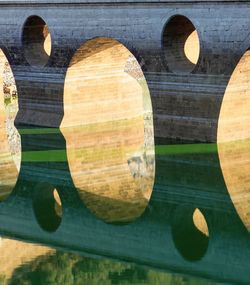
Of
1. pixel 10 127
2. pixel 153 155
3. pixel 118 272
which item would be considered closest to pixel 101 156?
pixel 153 155

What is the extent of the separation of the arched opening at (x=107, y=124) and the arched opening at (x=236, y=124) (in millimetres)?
1807

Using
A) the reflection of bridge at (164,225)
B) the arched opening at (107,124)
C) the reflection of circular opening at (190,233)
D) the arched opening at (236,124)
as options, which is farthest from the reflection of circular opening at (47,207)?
the arched opening at (236,124)

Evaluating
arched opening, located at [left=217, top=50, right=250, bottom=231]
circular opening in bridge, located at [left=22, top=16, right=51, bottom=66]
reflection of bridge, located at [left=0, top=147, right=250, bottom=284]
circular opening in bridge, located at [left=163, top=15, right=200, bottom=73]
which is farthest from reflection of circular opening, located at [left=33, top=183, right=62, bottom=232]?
circular opening in bridge, located at [left=22, top=16, right=51, bottom=66]

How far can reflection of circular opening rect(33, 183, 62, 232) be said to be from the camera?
17.2 meters

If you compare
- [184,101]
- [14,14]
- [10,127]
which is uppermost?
[14,14]

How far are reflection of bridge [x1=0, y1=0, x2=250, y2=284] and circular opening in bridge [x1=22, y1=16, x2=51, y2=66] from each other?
33 millimetres

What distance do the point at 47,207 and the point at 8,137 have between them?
25.3ft

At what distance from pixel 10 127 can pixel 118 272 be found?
45.8ft

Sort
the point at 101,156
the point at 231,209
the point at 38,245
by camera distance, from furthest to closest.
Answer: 1. the point at 101,156
2. the point at 231,209
3. the point at 38,245

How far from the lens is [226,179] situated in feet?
62.3

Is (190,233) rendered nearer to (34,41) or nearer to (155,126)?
(155,126)

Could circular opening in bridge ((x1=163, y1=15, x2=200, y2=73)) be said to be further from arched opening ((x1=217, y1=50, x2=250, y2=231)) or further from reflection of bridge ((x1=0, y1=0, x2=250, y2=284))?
arched opening ((x1=217, y1=50, x2=250, y2=231))

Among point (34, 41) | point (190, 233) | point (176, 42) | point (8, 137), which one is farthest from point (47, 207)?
point (34, 41)

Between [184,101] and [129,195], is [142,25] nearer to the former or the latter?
[184,101]
